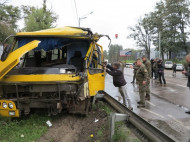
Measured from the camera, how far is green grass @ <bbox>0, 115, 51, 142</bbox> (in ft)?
14.1

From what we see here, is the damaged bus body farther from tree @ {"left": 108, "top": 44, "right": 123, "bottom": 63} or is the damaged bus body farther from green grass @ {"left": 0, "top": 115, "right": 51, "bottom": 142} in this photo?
tree @ {"left": 108, "top": 44, "right": 123, "bottom": 63}

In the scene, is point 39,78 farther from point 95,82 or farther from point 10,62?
point 95,82

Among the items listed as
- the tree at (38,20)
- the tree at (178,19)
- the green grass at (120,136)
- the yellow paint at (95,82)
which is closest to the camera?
the green grass at (120,136)

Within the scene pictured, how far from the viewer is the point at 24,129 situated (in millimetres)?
4727

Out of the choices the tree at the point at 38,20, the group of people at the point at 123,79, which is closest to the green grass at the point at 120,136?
the group of people at the point at 123,79

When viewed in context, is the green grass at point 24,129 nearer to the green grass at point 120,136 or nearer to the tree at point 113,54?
the green grass at point 120,136

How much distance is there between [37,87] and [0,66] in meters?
0.97

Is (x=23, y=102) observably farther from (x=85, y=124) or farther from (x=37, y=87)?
(x=85, y=124)

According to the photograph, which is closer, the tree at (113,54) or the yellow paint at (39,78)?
the yellow paint at (39,78)

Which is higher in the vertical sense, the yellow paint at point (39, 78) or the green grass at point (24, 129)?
the yellow paint at point (39, 78)

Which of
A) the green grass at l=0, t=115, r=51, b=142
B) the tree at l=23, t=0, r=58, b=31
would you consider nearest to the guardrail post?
the green grass at l=0, t=115, r=51, b=142

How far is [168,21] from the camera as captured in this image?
144ft

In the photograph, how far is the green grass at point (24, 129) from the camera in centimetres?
429

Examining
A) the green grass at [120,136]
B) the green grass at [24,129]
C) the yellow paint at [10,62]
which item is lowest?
the green grass at [24,129]
